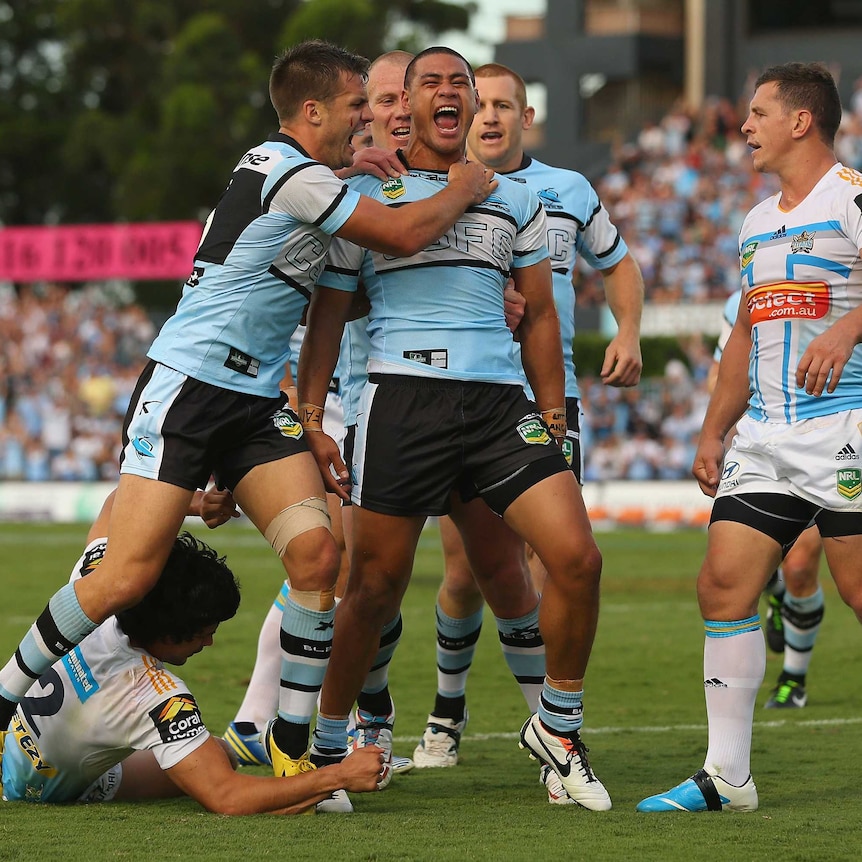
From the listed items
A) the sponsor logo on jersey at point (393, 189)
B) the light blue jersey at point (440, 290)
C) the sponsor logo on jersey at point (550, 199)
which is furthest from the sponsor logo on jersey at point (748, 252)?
the sponsor logo on jersey at point (550, 199)

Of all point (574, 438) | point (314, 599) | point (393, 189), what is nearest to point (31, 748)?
point (314, 599)

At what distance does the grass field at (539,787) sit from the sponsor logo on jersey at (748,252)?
1.95 metres

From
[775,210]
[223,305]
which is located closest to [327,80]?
[223,305]

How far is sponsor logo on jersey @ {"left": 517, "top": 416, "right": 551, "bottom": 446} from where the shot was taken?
5660 millimetres

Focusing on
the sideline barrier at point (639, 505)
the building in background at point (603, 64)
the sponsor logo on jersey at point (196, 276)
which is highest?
the building in background at point (603, 64)

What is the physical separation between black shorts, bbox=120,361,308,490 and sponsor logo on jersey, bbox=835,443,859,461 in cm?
188

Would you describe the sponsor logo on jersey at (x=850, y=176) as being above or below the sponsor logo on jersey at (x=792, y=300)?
above

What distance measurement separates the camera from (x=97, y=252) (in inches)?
1385

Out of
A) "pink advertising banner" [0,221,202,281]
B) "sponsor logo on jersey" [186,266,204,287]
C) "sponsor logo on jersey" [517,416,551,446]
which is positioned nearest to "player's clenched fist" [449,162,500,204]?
"sponsor logo on jersey" [517,416,551,446]

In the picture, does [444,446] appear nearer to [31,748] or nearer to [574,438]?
[574,438]

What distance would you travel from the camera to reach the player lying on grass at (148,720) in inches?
206

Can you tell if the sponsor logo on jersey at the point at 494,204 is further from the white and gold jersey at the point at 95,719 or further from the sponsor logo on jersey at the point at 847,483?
the white and gold jersey at the point at 95,719

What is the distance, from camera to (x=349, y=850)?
476cm

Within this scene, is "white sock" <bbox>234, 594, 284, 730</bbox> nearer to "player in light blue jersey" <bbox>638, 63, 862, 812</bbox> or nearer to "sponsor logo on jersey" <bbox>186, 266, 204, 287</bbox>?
"sponsor logo on jersey" <bbox>186, 266, 204, 287</bbox>
